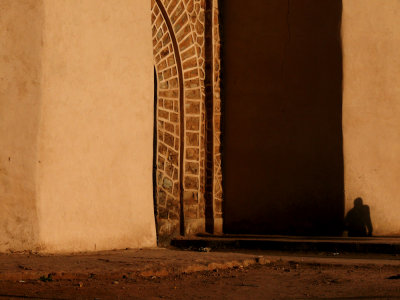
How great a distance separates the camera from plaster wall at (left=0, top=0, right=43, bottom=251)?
6.44m

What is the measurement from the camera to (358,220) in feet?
32.2

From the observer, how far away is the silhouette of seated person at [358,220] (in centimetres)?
979

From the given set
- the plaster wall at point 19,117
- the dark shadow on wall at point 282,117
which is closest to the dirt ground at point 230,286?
the plaster wall at point 19,117

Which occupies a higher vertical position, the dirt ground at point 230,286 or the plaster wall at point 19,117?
the plaster wall at point 19,117

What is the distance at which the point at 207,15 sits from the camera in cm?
1043

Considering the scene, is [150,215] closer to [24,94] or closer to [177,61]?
[24,94]

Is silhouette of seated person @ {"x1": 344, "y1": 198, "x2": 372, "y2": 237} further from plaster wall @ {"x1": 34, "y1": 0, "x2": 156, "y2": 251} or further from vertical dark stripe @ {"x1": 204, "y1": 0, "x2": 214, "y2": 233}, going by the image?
plaster wall @ {"x1": 34, "y1": 0, "x2": 156, "y2": 251}

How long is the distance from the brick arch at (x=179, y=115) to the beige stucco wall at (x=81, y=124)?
67.2 inches

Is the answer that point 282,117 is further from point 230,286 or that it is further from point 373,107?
point 230,286

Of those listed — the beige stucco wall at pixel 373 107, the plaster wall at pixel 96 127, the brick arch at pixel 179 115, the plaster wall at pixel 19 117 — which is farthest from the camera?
the beige stucco wall at pixel 373 107

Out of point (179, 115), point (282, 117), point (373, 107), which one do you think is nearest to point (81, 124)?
point (179, 115)

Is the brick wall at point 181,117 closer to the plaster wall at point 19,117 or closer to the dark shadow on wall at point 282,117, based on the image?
the dark shadow on wall at point 282,117

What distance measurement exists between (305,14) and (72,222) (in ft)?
15.4

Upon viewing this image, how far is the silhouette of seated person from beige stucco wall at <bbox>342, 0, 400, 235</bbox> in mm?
84
